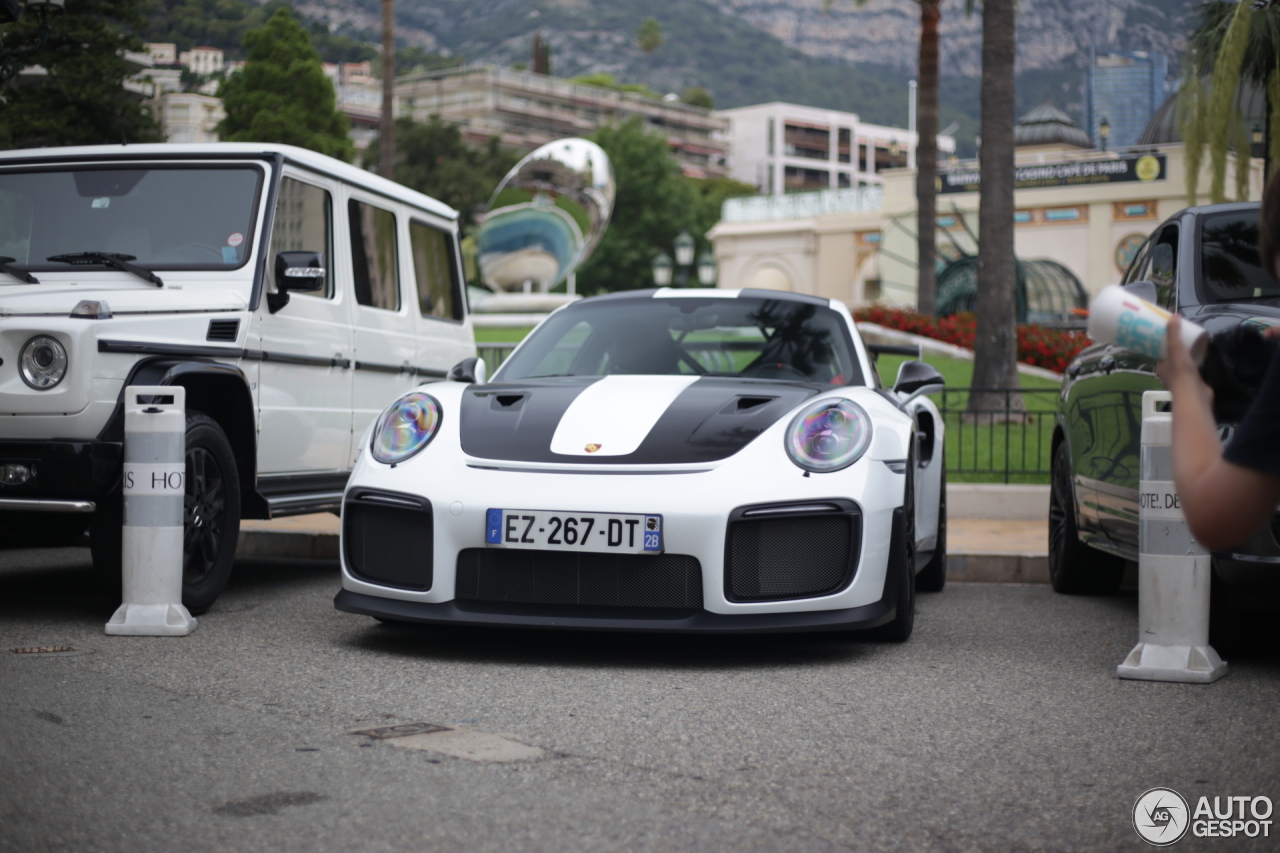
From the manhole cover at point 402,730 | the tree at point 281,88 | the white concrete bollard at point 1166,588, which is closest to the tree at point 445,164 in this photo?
the tree at point 281,88

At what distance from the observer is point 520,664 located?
5102mm

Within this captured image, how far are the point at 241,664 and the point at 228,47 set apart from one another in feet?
271

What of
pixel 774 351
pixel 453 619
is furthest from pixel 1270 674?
pixel 453 619

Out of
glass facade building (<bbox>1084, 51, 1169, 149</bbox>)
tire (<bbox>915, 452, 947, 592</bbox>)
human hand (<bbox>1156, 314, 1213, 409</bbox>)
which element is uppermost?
glass facade building (<bbox>1084, 51, 1169, 149</bbox>)

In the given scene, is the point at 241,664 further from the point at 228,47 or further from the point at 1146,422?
the point at 228,47

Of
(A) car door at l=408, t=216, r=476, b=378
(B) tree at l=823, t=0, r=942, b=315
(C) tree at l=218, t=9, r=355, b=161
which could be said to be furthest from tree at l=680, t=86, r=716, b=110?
(A) car door at l=408, t=216, r=476, b=378

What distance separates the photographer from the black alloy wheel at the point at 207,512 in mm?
6211

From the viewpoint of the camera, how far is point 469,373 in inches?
253

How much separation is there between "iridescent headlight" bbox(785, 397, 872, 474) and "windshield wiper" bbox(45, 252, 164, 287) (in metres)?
3.00

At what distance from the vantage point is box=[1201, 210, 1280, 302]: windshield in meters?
5.88

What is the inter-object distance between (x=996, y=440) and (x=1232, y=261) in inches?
271

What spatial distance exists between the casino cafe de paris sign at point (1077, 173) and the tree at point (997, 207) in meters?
38.5

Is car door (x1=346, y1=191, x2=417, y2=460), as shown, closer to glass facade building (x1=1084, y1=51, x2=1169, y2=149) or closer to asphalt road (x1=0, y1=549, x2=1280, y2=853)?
asphalt road (x1=0, y1=549, x2=1280, y2=853)

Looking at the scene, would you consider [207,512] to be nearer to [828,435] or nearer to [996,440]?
[828,435]
